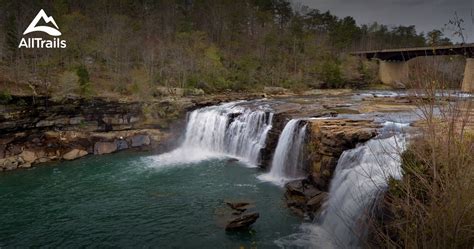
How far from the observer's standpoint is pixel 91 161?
2059 cm

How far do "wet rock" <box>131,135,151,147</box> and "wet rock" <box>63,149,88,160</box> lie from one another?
305 centimetres

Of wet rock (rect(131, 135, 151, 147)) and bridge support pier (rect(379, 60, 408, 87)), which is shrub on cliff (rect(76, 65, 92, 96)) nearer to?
wet rock (rect(131, 135, 151, 147))

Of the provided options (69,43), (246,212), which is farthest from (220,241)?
(69,43)

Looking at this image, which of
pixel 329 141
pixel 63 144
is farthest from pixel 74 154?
pixel 329 141

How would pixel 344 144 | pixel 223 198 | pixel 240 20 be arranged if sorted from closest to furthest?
pixel 344 144, pixel 223 198, pixel 240 20

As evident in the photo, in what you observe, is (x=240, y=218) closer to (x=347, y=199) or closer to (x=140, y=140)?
(x=347, y=199)

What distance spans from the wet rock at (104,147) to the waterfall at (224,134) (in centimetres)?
339

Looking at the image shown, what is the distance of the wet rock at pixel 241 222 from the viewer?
36.9 ft

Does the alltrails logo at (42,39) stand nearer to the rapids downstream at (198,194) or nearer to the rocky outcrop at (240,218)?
the rapids downstream at (198,194)

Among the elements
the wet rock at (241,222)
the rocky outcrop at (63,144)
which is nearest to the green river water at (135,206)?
the wet rock at (241,222)

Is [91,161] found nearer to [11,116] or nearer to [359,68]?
[11,116]

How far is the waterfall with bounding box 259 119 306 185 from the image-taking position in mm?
16000

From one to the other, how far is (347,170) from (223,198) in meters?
5.11

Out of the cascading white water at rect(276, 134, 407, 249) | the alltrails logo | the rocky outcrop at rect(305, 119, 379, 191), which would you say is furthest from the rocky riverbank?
the cascading white water at rect(276, 134, 407, 249)
